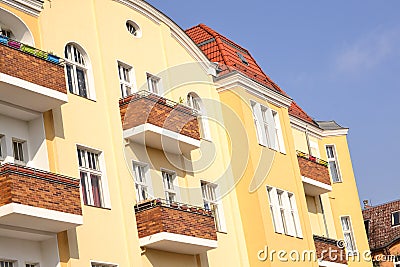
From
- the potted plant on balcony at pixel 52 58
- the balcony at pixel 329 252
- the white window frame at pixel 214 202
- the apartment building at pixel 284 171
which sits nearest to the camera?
the potted plant on balcony at pixel 52 58

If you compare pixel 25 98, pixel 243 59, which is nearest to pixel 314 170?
pixel 243 59

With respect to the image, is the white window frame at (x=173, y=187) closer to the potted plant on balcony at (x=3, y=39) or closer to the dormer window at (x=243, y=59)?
the potted plant on balcony at (x=3, y=39)

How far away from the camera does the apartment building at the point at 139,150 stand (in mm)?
18891

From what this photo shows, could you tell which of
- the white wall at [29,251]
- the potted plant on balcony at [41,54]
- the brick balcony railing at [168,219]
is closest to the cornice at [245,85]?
the brick balcony railing at [168,219]

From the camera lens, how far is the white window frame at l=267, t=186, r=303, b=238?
89.9 feet

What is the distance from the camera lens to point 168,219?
21.6 meters

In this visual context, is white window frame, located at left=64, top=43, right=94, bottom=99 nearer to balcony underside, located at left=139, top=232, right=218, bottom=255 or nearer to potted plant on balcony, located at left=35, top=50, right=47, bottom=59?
potted plant on balcony, located at left=35, top=50, right=47, bottom=59

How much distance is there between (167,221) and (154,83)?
5390 mm

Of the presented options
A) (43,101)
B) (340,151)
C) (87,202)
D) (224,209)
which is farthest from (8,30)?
(340,151)

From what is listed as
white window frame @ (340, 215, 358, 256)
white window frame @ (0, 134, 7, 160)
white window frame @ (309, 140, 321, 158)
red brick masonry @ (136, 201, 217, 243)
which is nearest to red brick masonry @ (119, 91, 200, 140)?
red brick masonry @ (136, 201, 217, 243)

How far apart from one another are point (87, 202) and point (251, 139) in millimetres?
8234

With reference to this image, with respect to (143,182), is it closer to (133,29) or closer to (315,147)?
(133,29)

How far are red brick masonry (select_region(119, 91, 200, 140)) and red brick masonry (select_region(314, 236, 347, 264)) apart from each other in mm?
7847

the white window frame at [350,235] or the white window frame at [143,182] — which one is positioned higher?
the white window frame at [143,182]
